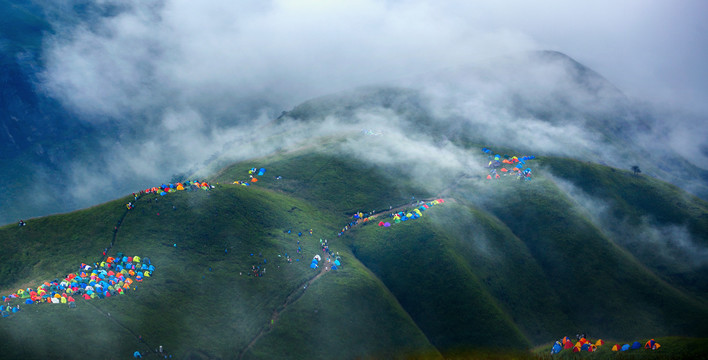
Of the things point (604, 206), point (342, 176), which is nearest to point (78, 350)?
point (342, 176)

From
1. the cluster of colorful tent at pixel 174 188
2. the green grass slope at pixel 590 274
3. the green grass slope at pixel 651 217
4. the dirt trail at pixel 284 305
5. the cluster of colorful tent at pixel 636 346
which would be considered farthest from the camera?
the green grass slope at pixel 651 217

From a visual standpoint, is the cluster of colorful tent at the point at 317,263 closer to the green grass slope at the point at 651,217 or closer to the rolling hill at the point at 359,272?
the rolling hill at the point at 359,272

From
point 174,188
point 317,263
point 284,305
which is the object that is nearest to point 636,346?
point 317,263

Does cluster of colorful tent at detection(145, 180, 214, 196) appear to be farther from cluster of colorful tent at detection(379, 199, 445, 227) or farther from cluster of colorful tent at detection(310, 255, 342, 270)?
cluster of colorful tent at detection(379, 199, 445, 227)

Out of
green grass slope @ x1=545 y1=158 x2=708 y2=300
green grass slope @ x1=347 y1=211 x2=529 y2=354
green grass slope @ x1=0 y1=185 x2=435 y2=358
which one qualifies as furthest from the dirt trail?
green grass slope @ x1=545 y1=158 x2=708 y2=300

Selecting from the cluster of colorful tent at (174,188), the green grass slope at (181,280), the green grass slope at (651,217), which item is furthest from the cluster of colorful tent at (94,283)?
the green grass slope at (651,217)

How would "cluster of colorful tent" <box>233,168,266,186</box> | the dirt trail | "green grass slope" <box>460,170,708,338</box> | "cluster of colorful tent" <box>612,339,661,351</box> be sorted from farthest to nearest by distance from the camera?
"cluster of colorful tent" <box>233,168,266,186</box> < "green grass slope" <box>460,170,708,338</box> < the dirt trail < "cluster of colorful tent" <box>612,339,661,351</box>

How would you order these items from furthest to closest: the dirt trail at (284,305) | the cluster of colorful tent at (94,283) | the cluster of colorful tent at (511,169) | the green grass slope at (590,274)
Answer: the cluster of colorful tent at (511,169) < the green grass slope at (590,274) < the dirt trail at (284,305) < the cluster of colorful tent at (94,283)

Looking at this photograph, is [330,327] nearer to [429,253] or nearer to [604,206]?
[429,253]

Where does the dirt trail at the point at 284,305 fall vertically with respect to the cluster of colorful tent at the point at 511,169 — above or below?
below

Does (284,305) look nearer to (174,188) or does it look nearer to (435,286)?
(435,286)
